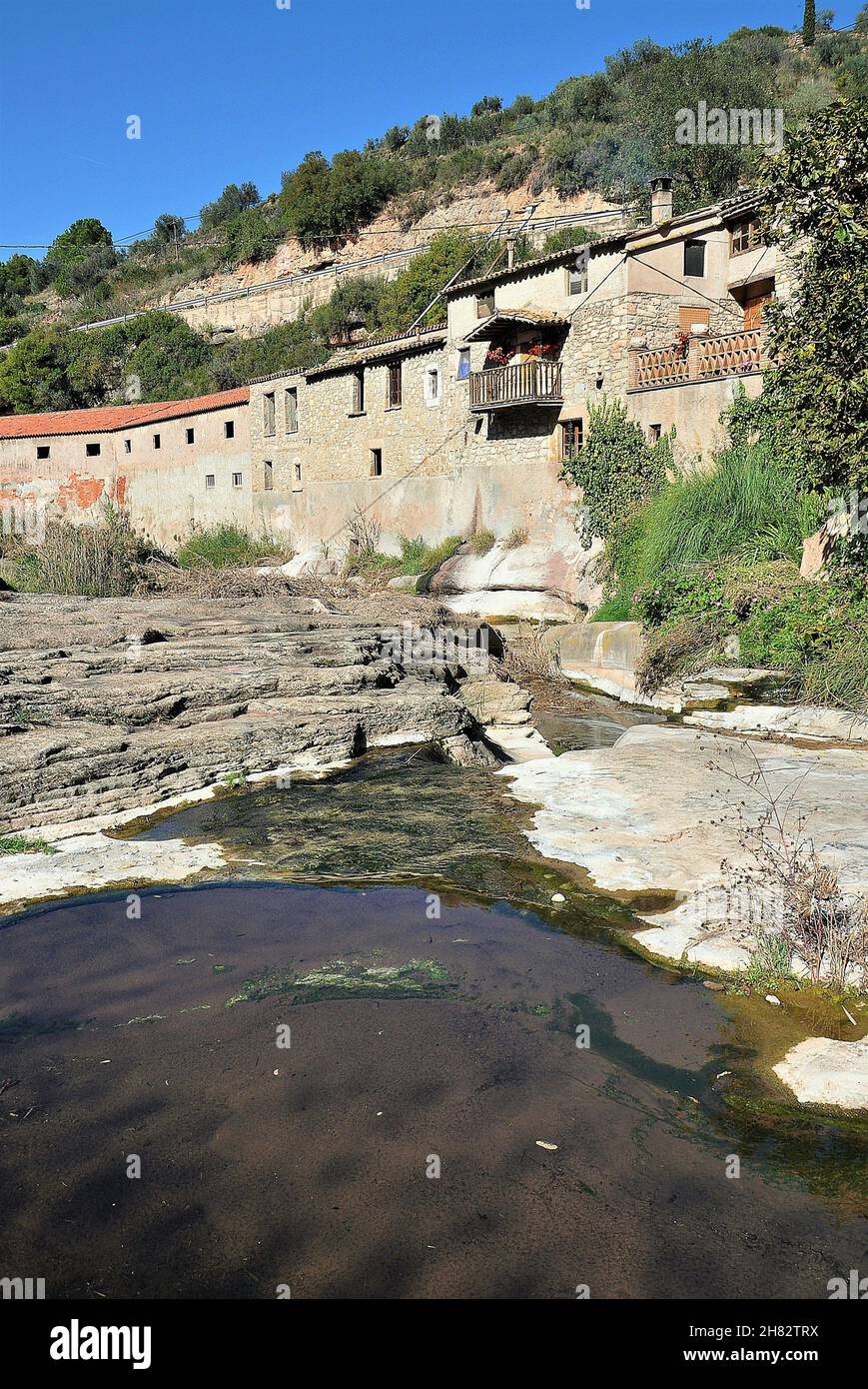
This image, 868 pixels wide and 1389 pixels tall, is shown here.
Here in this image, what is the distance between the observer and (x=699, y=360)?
20.4 meters

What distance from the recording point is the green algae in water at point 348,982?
5.09m

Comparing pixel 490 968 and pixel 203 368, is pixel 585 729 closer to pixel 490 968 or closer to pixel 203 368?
pixel 490 968

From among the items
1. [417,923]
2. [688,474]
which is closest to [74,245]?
[688,474]

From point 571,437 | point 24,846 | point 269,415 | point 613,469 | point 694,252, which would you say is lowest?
point 24,846

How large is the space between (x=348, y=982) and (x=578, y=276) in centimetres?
2206

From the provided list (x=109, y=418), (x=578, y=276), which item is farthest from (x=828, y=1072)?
(x=109, y=418)

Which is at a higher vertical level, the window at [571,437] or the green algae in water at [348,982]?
the window at [571,437]

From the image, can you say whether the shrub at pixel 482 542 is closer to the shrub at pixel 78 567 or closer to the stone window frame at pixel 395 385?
the stone window frame at pixel 395 385

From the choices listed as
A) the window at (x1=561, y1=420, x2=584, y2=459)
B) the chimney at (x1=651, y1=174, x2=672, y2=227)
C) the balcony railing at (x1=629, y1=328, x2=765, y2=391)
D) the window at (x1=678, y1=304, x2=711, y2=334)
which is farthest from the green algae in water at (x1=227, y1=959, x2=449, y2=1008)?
the chimney at (x1=651, y1=174, x2=672, y2=227)

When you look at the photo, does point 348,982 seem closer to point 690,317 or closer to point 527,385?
point 527,385

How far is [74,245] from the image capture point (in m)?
66.6

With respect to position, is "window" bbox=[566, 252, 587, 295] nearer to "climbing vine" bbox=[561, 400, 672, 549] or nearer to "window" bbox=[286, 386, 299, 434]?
"climbing vine" bbox=[561, 400, 672, 549]

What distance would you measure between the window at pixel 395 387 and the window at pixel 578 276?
Result: 642 cm

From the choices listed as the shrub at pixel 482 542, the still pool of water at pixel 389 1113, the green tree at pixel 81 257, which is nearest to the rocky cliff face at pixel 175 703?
the still pool of water at pixel 389 1113
